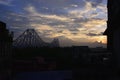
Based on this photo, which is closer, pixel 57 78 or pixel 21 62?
pixel 57 78

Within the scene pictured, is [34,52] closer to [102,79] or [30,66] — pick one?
[30,66]

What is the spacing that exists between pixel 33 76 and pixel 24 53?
25925mm

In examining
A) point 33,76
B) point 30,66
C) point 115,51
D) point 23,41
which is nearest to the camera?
point 33,76

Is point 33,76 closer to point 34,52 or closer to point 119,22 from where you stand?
point 119,22

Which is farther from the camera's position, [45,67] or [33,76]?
[45,67]

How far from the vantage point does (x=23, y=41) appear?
8331 cm

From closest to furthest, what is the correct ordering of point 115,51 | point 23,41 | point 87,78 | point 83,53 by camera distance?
point 87,78, point 115,51, point 83,53, point 23,41

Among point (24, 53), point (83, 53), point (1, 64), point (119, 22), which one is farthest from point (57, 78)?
point (24, 53)

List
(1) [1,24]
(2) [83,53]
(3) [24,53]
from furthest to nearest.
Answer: (3) [24,53] → (2) [83,53] → (1) [1,24]

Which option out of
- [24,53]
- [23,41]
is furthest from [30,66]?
[23,41]

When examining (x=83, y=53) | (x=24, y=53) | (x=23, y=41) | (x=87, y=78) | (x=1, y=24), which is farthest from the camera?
(x=23, y=41)

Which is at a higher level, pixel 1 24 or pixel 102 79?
pixel 1 24

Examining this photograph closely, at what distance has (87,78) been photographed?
2092 centimetres

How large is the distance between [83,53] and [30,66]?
1335 centimetres
